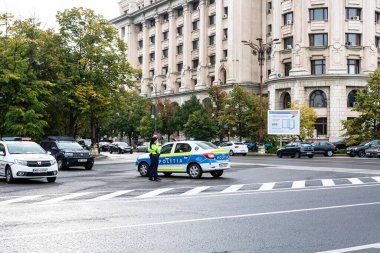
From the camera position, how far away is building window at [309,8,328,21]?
63603mm

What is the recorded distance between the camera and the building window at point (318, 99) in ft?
207

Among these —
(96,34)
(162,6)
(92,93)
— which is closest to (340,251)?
(92,93)

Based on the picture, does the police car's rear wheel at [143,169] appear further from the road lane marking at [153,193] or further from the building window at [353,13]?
the building window at [353,13]

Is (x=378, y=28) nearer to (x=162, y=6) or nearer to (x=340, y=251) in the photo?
(x=162, y=6)

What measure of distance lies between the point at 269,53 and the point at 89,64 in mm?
33400

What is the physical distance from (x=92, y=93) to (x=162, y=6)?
167ft

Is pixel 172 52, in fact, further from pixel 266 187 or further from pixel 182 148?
pixel 266 187

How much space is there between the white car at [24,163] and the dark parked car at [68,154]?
7.80 metres

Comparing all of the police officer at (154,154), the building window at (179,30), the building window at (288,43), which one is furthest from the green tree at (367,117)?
the building window at (179,30)

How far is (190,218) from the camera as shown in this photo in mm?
10664

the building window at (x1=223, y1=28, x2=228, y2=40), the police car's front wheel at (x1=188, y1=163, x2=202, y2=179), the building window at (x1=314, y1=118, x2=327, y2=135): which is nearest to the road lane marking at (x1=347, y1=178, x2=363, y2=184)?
the police car's front wheel at (x1=188, y1=163, x2=202, y2=179)

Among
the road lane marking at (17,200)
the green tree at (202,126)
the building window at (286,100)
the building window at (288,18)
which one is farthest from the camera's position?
the green tree at (202,126)

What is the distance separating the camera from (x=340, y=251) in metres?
7.40

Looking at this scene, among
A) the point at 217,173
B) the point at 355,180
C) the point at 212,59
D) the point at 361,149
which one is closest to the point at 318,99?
the point at 361,149
